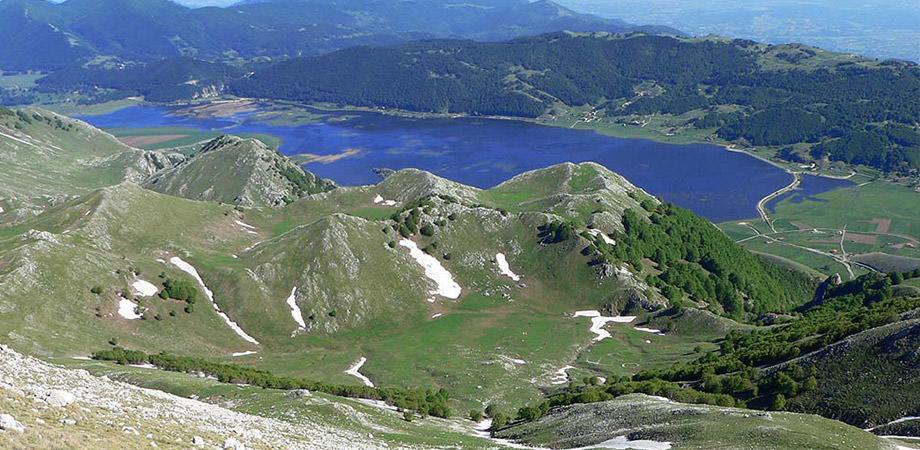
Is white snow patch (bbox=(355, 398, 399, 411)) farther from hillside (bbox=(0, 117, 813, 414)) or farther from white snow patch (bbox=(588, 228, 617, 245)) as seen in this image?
white snow patch (bbox=(588, 228, 617, 245))

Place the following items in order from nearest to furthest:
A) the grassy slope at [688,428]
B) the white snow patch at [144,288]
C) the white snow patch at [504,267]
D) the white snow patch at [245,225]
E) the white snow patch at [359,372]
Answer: the grassy slope at [688,428] → the white snow patch at [359,372] → the white snow patch at [144,288] → the white snow patch at [504,267] → the white snow patch at [245,225]

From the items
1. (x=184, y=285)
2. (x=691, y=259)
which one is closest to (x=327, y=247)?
(x=184, y=285)

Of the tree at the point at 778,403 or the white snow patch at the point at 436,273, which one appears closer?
the tree at the point at 778,403

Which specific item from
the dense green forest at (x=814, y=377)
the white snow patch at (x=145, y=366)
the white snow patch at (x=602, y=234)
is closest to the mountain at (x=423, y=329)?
the dense green forest at (x=814, y=377)

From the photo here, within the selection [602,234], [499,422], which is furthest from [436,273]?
[499,422]

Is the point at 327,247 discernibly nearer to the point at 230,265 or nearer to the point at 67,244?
the point at 230,265

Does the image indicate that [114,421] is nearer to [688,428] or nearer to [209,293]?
[688,428]

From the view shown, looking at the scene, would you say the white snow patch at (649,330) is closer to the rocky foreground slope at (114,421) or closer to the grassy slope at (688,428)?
the grassy slope at (688,428)

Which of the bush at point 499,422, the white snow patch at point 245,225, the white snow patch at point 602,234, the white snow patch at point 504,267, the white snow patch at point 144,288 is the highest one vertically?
the bush at point 499,422
